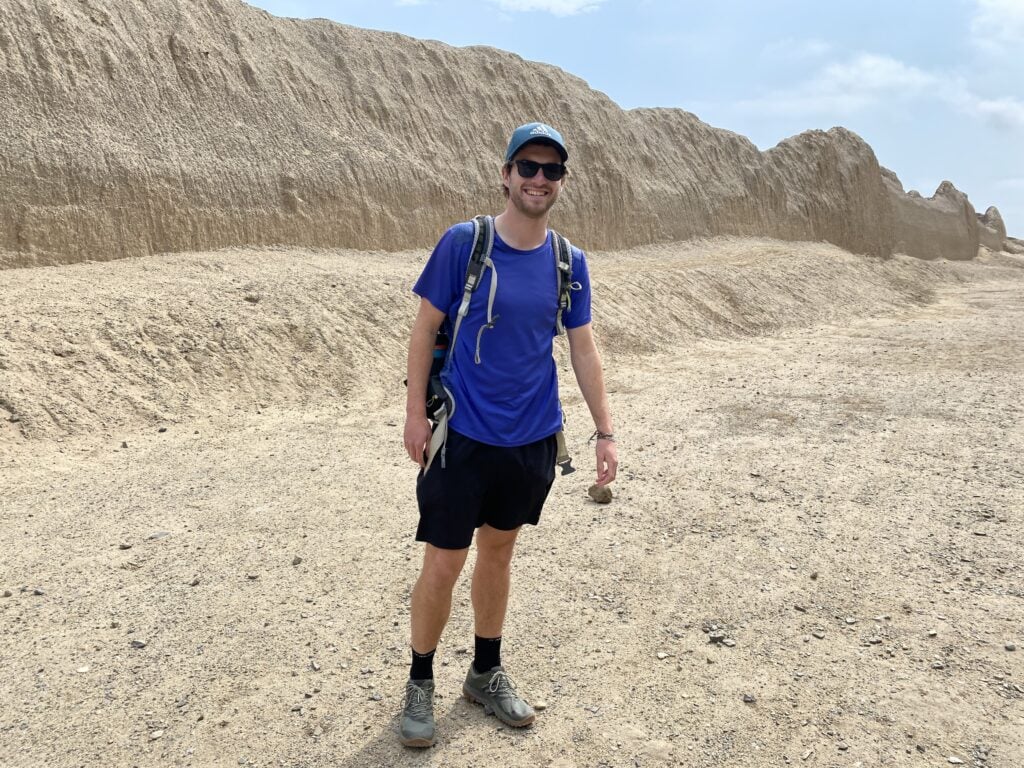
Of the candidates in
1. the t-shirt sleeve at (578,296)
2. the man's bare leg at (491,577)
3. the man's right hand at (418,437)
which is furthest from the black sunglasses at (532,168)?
the man's bare leg at (491,577)

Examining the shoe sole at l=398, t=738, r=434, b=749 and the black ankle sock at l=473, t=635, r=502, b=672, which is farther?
the black ankle sock at l=473, t=635, r=502, b=672

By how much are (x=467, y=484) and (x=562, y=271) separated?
94 cm

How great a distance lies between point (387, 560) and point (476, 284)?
2.77 metres

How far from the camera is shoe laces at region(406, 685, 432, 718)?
3123 millimetres

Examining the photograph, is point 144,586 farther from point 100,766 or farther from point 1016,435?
point 1016,435

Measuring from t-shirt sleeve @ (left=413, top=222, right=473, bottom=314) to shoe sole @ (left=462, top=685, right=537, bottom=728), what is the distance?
1.81m

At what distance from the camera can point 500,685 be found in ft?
10.8

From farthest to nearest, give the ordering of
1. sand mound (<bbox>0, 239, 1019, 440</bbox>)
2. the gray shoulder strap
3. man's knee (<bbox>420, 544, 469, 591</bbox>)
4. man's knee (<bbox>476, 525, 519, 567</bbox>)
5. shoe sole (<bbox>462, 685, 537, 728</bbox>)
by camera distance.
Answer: sand mound (<bbox>0, 239, 1019, 440</bbox>) → shoe sole (<bbox>462, 685, 537, 728</bbox>) → man's knee (<bbox>476, 525, 519, 567</bbox>) → man's knee (<bbox>420, 544, 469, 591</bbox>) → the gray shoulder strap

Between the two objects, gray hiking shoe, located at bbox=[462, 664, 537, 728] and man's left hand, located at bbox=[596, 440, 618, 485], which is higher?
man's left hand, located at bbox=[596, 440, 618, 485]

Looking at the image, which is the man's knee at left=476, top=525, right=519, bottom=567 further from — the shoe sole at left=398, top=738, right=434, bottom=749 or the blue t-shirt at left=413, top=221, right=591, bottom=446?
the shoe sole at left=398, top=738, right=434, bottom=749

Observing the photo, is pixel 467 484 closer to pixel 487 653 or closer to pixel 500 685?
pixel 487 653

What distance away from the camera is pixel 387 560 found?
493 cm

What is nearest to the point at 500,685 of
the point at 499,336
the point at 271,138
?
the point at 499,336

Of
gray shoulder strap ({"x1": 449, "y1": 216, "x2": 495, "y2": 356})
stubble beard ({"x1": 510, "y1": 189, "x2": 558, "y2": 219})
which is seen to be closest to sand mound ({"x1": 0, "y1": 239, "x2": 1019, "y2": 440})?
gray shoulder strap ({"x1": 449, "y1": 216, "x2": 495, "y2": 356})
